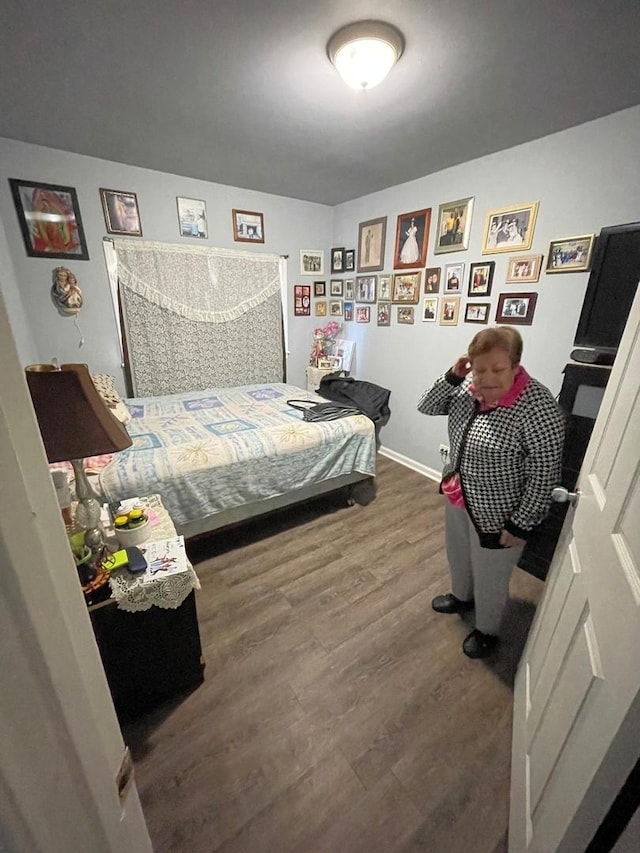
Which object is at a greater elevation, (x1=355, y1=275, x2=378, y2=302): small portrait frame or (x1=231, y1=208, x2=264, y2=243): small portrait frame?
(x1=231, y1=208, x2=264, y2=243): small portrait frame

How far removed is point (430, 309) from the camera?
276 cm

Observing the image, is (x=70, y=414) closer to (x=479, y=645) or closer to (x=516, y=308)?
(x=479, y=645)

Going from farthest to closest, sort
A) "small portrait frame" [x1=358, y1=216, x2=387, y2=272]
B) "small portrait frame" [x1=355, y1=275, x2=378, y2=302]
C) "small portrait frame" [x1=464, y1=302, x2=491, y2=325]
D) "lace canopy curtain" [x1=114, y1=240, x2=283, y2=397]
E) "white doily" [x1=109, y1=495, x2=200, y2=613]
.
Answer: "small portrait frame" [x1=355, y1=275, x2=378, y2=302], "small portrait frame" [x1=358, y1=216, x2=387, y2=272], "lace canopy curtain" [x1=114, y1=240, x2=283, y2=397], "small portrait frame" [x1=464, y1=302, x2=491, y2=325], "white doily" [x1=109, y1=495, x2=200, y2=613]

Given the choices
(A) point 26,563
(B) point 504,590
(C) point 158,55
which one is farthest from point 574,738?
(C) point 158,55

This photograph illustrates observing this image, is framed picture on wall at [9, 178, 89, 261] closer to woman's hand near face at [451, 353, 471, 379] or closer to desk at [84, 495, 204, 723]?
desk at [84, 495, 204, 723]

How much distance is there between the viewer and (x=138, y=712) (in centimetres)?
125

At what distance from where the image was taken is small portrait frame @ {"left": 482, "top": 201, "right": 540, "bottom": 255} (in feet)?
6.80

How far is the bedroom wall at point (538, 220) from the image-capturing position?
5.69 ft

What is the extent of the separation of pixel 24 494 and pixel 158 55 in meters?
1.94

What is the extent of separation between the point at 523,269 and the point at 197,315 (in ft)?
8.51

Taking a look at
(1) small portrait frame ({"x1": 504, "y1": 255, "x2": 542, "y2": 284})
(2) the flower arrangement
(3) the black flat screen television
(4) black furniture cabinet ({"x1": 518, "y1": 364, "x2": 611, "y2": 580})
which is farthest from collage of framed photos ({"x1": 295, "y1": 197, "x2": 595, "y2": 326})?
(4) black furniture cabinet ({"x1": 518, "y1": 364, "x2": 611, "y2": 580})

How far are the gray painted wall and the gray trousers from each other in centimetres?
127

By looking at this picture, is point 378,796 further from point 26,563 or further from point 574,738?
point 26,563

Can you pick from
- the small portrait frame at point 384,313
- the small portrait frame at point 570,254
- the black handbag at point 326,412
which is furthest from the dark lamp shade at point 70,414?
the small portrait frame at point 384,313
